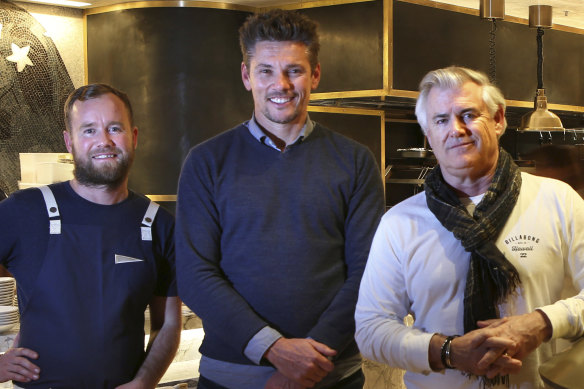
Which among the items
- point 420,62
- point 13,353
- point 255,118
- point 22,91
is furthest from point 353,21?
point 13,353

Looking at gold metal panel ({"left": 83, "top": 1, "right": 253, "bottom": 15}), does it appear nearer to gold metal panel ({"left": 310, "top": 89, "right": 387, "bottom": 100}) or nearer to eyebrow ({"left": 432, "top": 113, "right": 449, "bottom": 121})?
gold metal panel ({"left": 310, "top": 89, "right": 387, "bottom": 100})

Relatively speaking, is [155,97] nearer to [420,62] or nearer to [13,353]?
[420,62]

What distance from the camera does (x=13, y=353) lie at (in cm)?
216

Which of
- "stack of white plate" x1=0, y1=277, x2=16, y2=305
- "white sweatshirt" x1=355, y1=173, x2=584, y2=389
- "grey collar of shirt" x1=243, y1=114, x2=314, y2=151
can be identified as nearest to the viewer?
"white sweatshirt" x1=355, y1=173, x2=584, y2=389

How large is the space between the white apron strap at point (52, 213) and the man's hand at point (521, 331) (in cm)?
124

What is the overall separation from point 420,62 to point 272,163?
4.26m

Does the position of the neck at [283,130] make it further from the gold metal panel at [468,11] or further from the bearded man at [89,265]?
the gold metal panel at [468,11]

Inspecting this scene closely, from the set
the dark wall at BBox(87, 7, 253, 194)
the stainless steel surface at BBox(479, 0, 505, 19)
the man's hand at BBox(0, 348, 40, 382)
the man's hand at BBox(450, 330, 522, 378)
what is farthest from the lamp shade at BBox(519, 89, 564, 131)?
the man's hand at BBox(0, 348, 40, 382)

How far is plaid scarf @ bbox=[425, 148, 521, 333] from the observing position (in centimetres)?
175

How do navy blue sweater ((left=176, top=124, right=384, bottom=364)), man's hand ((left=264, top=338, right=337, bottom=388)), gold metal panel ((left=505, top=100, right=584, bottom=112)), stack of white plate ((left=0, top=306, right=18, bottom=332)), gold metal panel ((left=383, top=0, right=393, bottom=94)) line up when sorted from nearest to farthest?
man's hand ((left=264, top=338, right=337, bottom=388)) < navy blue sweater ((left=176, top=124, right=384, bottom=364)) < stack of white plate ((left=0, top=306, right=18, bottom=332)) < gold metal panel ((left=383, top=0, right=393, bottom=94)) < gold metal panel ((left=505, top=100, right=584, bottom=112))

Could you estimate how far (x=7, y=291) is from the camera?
3.54m

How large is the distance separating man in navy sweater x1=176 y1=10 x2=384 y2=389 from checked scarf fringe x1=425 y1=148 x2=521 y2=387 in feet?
1.02

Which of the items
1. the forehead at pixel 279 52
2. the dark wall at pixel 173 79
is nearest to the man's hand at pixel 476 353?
the forehead at pixel 279 52

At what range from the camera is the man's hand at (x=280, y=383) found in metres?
1.94
